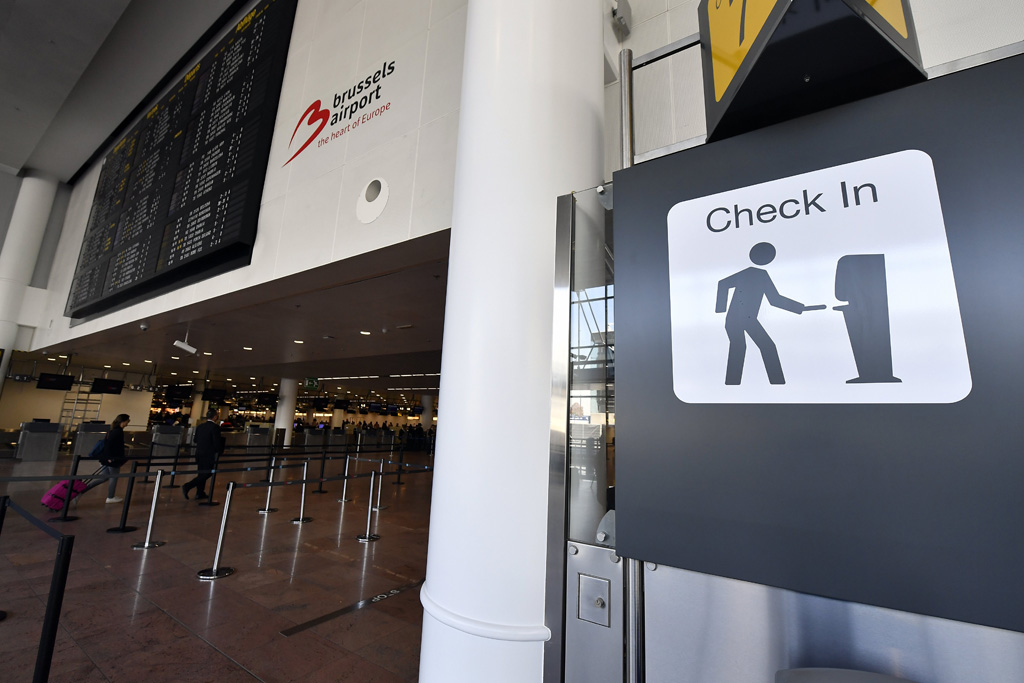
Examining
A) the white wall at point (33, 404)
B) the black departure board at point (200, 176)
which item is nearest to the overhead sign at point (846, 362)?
the black departure board at point (200, 176)

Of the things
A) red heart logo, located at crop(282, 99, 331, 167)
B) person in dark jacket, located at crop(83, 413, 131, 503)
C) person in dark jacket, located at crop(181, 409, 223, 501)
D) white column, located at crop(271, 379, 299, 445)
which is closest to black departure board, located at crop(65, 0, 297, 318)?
red heart logo, located at crop(282, 99, 331, 167)

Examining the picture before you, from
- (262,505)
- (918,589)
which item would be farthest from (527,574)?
(262,505)

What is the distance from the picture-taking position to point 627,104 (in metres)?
1.66

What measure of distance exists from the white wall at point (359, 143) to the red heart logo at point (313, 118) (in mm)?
82

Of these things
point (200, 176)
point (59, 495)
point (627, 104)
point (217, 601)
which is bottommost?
point (217, 601)

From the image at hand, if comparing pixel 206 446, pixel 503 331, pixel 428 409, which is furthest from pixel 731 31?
pixel 428 409

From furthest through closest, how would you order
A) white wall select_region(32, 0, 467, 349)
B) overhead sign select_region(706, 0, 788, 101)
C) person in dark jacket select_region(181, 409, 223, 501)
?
person in dark jacket select_region(181, 409, 223, 501)
white wall select_region(32, 0, 467, 349)
overhead sign select_region(706, 0, 788, 101)

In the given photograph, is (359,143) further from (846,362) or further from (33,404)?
(33,404)

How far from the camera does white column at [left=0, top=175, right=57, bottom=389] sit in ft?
37.5

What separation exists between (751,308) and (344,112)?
173 inches

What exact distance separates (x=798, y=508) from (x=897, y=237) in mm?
665

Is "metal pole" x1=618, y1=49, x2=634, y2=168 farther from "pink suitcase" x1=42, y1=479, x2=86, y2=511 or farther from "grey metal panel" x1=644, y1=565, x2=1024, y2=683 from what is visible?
"pink suitcase" x1=42, y1=479, x2=86, y2=511

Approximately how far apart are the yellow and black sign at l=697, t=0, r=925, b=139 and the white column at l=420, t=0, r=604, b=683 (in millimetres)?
719

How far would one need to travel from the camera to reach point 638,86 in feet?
8.43
